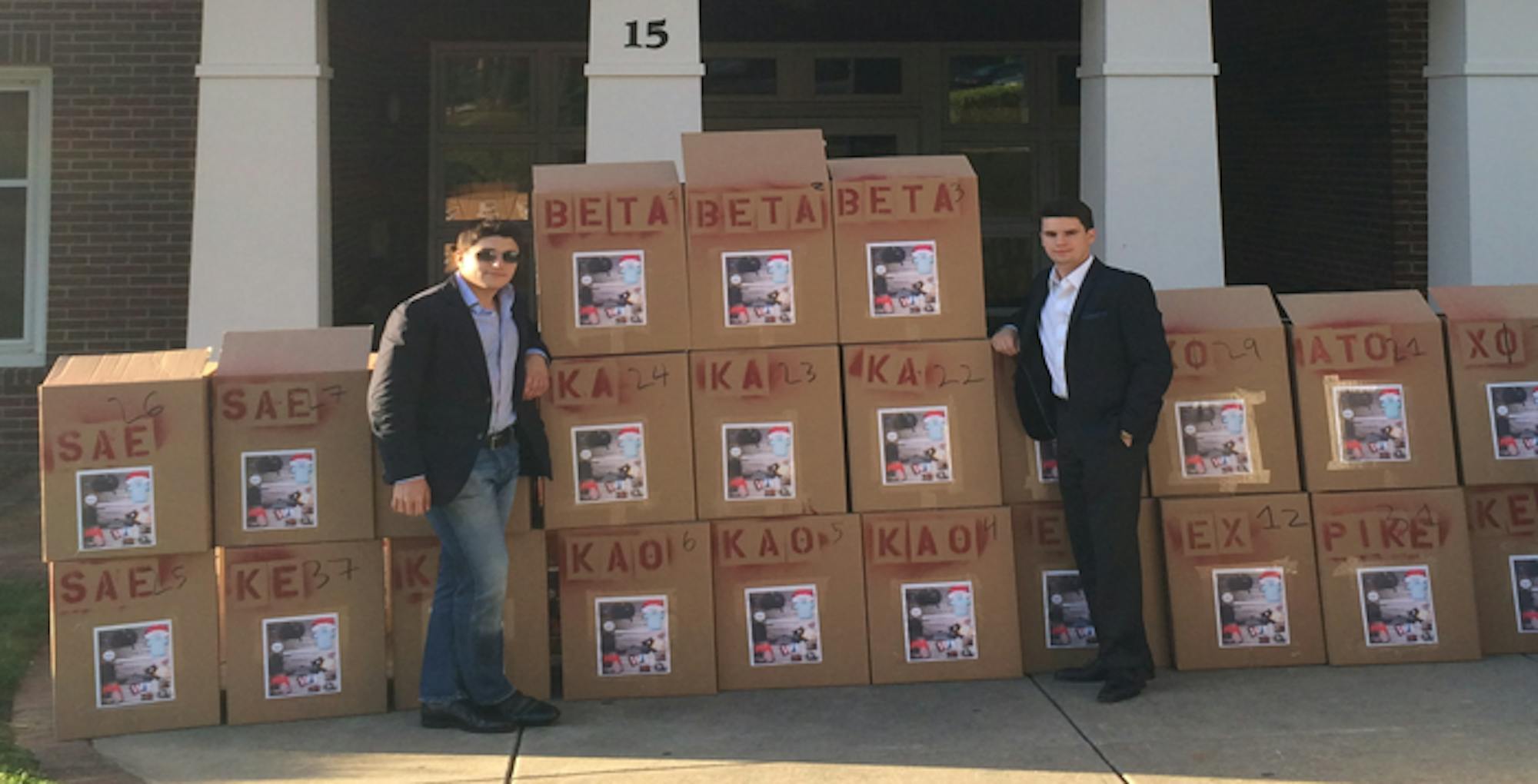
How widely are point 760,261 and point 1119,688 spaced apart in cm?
194

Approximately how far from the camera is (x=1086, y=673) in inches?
235

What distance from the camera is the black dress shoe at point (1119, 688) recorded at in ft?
18.9

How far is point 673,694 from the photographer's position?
5961 millimetres

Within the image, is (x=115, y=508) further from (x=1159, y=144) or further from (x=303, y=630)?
(x=1159, y=144)

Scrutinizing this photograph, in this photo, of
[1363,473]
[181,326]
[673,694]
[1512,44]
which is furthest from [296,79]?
[1512,44]

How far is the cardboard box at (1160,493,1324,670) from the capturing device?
6.13m

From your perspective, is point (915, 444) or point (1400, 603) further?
point (1400, 603)

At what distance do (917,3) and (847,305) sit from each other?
26.5ft

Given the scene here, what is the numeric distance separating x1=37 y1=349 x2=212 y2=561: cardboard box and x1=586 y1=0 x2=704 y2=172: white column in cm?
300

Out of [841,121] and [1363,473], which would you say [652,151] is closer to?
[1363,473]

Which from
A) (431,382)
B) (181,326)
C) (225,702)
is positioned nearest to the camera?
(431,382)

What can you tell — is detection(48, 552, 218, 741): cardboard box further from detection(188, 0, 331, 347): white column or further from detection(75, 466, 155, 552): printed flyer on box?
detection(188, 0, 331, 347): white column

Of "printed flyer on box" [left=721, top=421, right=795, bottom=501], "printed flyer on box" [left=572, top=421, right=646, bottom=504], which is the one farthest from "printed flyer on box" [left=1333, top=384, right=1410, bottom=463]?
"printed flyer on box" [left=572, top=421, right=646, bottom=504]

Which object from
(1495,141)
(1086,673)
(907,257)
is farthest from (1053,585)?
(1495,141)
